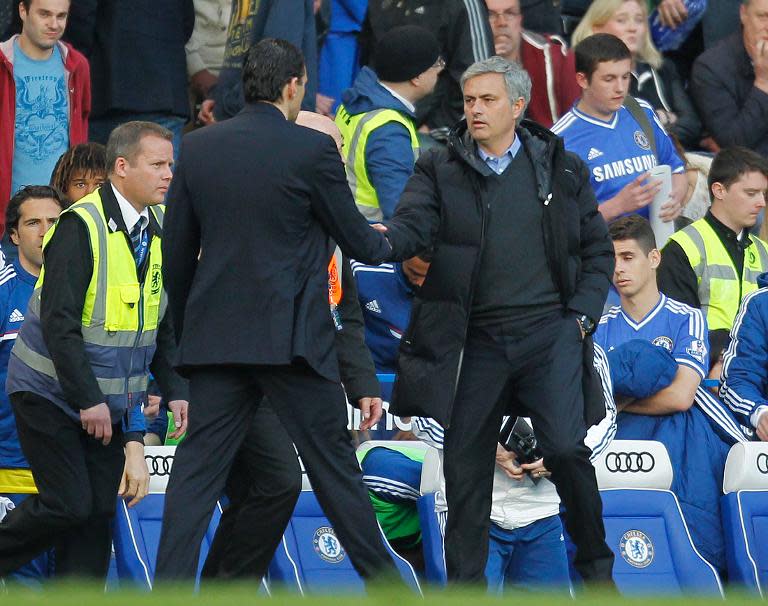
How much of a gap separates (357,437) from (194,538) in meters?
2.34

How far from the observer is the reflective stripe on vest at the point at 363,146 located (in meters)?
9.45

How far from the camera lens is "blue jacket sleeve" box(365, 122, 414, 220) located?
934cm

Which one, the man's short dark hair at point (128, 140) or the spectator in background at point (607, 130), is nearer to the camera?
the man's short dark hair at point (128, 140)

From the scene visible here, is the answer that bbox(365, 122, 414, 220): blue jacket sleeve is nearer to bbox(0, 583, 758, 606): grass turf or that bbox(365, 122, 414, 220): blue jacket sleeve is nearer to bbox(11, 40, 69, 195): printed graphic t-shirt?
bbox(11, 40, 69, 195): printed graphic t-shirt

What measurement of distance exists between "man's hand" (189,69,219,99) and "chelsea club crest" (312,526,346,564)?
4.50m

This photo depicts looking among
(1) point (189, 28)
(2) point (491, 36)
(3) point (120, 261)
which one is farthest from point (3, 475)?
(2) point (491, 36)

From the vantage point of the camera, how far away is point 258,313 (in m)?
6.04

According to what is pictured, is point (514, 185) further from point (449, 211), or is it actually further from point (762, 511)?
point (762, 511)

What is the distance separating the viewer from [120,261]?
6668 millimetres

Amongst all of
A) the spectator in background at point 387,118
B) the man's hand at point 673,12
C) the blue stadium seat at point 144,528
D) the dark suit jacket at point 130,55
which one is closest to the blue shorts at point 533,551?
the blue stadium seat at point 144,528

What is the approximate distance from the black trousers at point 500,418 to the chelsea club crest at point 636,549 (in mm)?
735

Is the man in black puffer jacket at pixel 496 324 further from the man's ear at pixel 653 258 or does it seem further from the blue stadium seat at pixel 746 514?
the man's ear at pixel 653 258

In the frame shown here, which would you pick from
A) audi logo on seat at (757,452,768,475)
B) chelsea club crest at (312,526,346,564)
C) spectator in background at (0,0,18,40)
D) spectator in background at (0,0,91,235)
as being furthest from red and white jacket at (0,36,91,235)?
audi logo on seat at (757,452,768,475)

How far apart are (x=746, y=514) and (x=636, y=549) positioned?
0.57 meters
